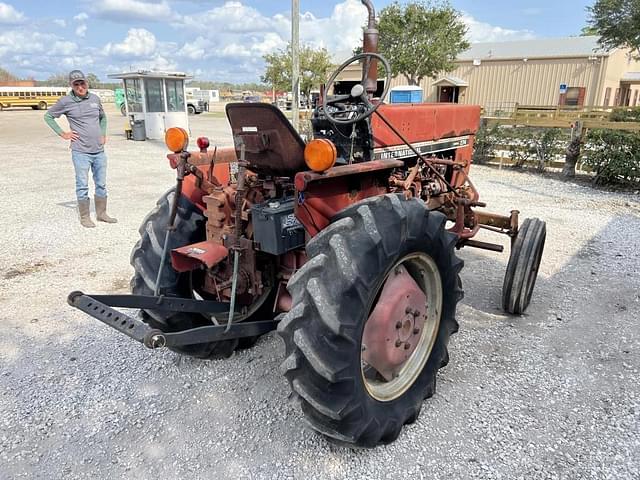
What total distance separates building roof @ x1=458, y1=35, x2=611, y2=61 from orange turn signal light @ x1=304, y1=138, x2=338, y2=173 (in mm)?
32008

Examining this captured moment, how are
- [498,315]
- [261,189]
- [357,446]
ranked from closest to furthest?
[357,446] → [261,189] → [498,315]

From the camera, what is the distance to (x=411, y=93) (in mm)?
7418

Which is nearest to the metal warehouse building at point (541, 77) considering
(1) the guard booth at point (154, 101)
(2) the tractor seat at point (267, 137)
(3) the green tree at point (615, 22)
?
(3) the green tree at point (615, 22)

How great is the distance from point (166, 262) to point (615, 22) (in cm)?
2655

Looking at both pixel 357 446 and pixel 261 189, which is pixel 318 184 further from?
pixel 357 446

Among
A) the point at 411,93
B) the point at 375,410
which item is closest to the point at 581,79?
the point at 411,93

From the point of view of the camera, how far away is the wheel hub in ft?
8.09

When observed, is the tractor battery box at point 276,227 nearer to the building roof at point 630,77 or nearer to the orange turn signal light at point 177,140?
the orange turn signal light at point 177,140

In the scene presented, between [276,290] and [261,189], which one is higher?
[261,189]

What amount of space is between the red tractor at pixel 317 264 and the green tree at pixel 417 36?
24.9 meters

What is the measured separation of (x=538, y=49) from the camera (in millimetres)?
33469

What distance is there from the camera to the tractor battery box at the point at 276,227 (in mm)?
2428

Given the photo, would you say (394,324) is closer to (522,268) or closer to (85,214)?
(522,268)

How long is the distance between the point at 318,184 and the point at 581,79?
32.9 m
